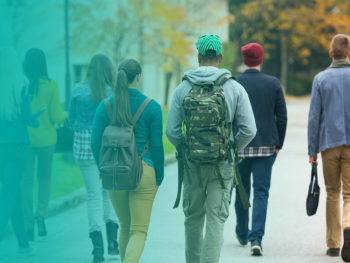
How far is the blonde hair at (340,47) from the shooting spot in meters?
6.16

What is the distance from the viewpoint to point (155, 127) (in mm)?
4719

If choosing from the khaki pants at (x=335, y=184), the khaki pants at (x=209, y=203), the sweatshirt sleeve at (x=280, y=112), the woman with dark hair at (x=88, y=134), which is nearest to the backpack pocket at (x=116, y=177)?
the khaki pants at (x=209, y=203)

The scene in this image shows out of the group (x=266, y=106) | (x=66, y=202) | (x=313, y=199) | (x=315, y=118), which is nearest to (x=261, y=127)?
(x=266, y=106)

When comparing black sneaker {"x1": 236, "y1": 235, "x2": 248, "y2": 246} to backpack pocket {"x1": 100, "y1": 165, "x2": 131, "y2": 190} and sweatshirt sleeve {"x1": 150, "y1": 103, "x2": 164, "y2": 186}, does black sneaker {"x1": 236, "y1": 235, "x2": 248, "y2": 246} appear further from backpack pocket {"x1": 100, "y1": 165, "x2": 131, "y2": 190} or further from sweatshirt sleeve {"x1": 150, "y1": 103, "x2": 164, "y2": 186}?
backpack pocket {"x1": 100, "y1": 165, "x2": 131, "y2": 190}

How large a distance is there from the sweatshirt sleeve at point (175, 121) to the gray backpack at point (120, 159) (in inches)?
12.7

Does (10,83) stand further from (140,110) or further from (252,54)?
(252,54)

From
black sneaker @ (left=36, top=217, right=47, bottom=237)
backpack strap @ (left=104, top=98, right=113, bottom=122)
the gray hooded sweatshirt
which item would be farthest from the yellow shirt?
the gray hooded sweatshirt

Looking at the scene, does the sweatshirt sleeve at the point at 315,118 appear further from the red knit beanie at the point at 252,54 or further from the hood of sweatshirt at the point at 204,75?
the hood of sweatshirt at the point at 204,75

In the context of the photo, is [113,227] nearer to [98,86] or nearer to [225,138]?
[98,86]

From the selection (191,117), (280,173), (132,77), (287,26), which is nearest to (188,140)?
(191,117)

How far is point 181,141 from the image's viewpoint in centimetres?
494

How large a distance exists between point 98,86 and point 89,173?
Answer: 794 mm

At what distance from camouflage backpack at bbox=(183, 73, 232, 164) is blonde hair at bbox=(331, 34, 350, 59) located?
1.93 m

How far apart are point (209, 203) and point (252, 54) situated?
2.07 meters
